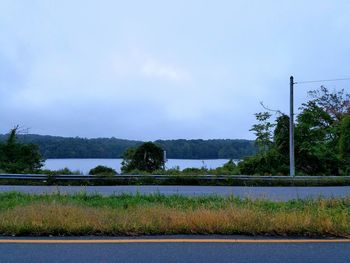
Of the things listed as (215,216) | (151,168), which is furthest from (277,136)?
(215,216)

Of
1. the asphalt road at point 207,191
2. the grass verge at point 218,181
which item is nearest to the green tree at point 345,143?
the grass verge at point 218,181

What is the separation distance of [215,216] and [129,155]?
30.2m

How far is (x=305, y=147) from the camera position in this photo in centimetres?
3011
